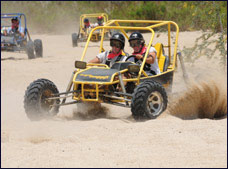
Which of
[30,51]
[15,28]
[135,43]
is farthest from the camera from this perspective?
[15,28]

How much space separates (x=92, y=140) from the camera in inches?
219

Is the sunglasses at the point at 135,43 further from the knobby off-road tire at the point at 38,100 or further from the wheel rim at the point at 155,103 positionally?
the knobby off-road tire at the point at 38,100

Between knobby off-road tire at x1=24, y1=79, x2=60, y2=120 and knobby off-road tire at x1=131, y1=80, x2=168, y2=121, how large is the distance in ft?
4.39

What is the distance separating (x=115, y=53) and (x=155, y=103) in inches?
57.9

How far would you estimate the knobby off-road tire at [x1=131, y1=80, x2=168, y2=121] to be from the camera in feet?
21.5

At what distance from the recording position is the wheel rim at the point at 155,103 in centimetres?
679

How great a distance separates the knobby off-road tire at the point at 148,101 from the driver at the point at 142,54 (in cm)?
87

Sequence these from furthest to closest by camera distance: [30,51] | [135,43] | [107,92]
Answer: [30,51] < [135,43] < [107,92]

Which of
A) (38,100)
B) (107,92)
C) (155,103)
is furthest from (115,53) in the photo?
(38,100)

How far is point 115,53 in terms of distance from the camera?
7961mm

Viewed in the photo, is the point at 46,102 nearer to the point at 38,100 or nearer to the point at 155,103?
the point at 38,100

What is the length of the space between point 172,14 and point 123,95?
19821 millimetres

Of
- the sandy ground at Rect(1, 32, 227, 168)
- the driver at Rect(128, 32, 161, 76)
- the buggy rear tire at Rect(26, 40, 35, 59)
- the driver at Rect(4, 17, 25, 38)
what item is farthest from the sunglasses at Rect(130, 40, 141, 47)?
the driver at Rect(4, 17, 25, 38)

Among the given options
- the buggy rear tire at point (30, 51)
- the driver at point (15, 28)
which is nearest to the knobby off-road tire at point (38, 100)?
the buggy rear tire at point (30, 51)
